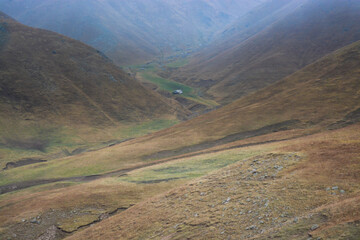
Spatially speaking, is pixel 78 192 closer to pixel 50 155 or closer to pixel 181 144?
pixel 181 144

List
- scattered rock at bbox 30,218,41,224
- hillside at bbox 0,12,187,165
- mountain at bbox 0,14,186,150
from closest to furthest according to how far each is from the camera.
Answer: scattered rock at bbox 30,218,41,224 < hillside at bbox 0,12,187,165 < mountain at bbox 0,14,186,150

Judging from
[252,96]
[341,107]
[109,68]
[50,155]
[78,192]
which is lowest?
[78,192]

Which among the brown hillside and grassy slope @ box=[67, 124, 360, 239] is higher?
the brown hillside

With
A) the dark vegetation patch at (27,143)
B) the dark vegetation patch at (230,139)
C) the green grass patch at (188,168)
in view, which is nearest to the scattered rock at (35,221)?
the green grass patch at (188,168)

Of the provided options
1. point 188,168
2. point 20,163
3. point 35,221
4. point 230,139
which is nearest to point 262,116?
point 230,139

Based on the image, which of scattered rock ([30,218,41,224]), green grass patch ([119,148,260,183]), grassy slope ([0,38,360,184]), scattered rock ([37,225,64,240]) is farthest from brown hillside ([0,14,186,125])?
scattered rock ([37,225,64,240])

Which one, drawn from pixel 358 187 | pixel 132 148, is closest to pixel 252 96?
pixel 132 148

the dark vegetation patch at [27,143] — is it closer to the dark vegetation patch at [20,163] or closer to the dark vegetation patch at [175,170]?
the dark vegetation patch at [20,163]

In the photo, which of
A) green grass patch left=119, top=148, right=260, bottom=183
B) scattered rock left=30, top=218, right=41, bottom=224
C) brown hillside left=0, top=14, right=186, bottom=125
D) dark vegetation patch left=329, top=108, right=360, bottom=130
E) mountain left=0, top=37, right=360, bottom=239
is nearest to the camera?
mountain left=0, top=37, right=360, bottom=239

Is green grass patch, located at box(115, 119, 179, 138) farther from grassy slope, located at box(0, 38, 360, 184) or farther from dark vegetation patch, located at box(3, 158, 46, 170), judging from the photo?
dark vegetation patch, located at box(3, 158, 46, 170)
